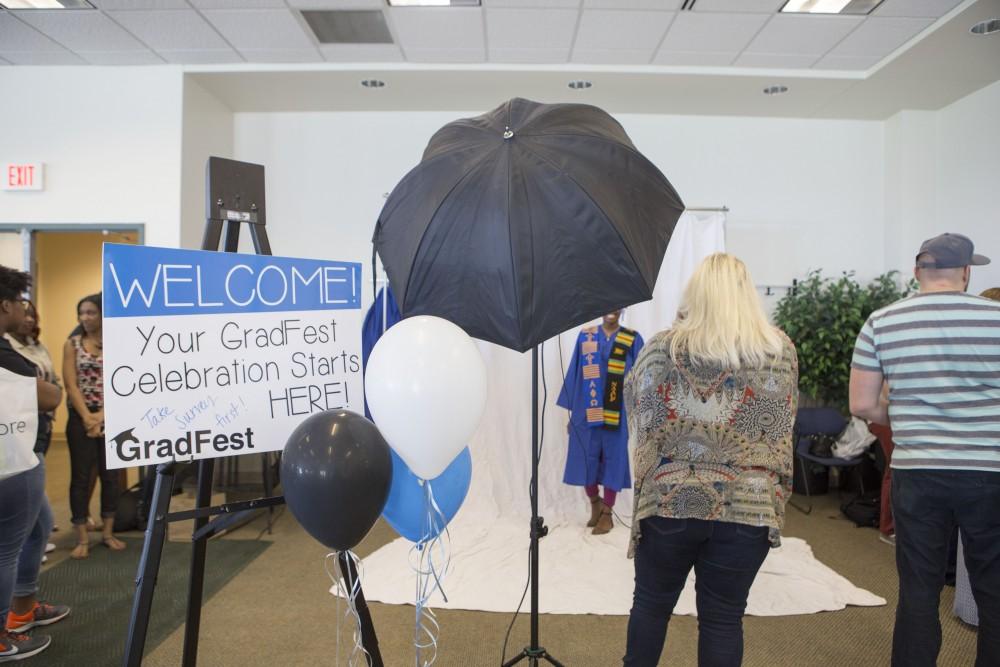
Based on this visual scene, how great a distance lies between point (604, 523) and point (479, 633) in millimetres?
1479

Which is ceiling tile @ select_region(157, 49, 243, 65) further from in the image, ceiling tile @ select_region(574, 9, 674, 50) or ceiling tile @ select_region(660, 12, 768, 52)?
ceiling tile @ select_region(660, 12, 768, 52)

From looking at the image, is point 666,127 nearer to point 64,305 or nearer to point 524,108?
point 524,108

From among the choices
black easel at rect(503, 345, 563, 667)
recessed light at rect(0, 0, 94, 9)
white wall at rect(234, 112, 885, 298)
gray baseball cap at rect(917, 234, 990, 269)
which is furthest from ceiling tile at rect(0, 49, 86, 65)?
gray baseball cap at rect(917, 234, 990, 269)

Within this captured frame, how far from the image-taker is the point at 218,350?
1327mm

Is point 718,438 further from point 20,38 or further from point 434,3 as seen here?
point 20,38

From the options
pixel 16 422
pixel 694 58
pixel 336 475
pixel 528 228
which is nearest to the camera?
pixel 336 475

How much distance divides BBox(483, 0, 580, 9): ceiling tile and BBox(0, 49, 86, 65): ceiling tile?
285 centimetres

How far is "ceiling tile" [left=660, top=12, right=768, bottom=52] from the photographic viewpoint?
10.6 ft

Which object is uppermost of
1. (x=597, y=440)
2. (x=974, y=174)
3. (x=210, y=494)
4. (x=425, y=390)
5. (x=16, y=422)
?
(x=974, y=174)

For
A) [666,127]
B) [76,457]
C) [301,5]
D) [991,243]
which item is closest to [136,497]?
[76,457]

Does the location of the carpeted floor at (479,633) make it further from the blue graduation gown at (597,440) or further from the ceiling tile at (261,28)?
the ceiling tile at (261,28)

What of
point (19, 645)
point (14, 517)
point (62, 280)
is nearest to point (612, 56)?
point (14, 517)

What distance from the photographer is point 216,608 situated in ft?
8.26

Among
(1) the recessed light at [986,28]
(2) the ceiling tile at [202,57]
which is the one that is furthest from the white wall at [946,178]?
(2) the ceiling tile at [202,57]
